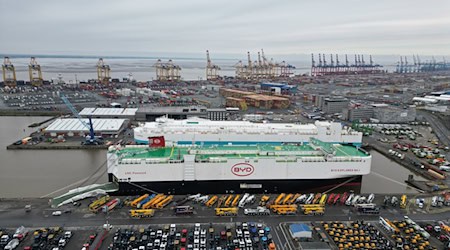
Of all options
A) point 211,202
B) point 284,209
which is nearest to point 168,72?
point 211,202

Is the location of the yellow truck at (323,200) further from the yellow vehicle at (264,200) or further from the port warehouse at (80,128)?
the port warehouse at (80,128)

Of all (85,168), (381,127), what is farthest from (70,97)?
(381,127)

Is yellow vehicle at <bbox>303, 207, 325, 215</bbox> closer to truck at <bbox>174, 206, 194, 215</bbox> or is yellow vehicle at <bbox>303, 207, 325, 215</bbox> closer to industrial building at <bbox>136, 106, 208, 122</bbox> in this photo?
truck at <bbox>174, 206, 194, 215</bbox>

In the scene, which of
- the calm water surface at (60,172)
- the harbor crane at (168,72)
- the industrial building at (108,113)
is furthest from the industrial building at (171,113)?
the harbor crane at (168,72)

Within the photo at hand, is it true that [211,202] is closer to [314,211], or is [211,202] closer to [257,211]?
[257,211]

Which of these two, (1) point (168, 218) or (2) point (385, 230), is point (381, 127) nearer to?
(2) point (385, 230)
